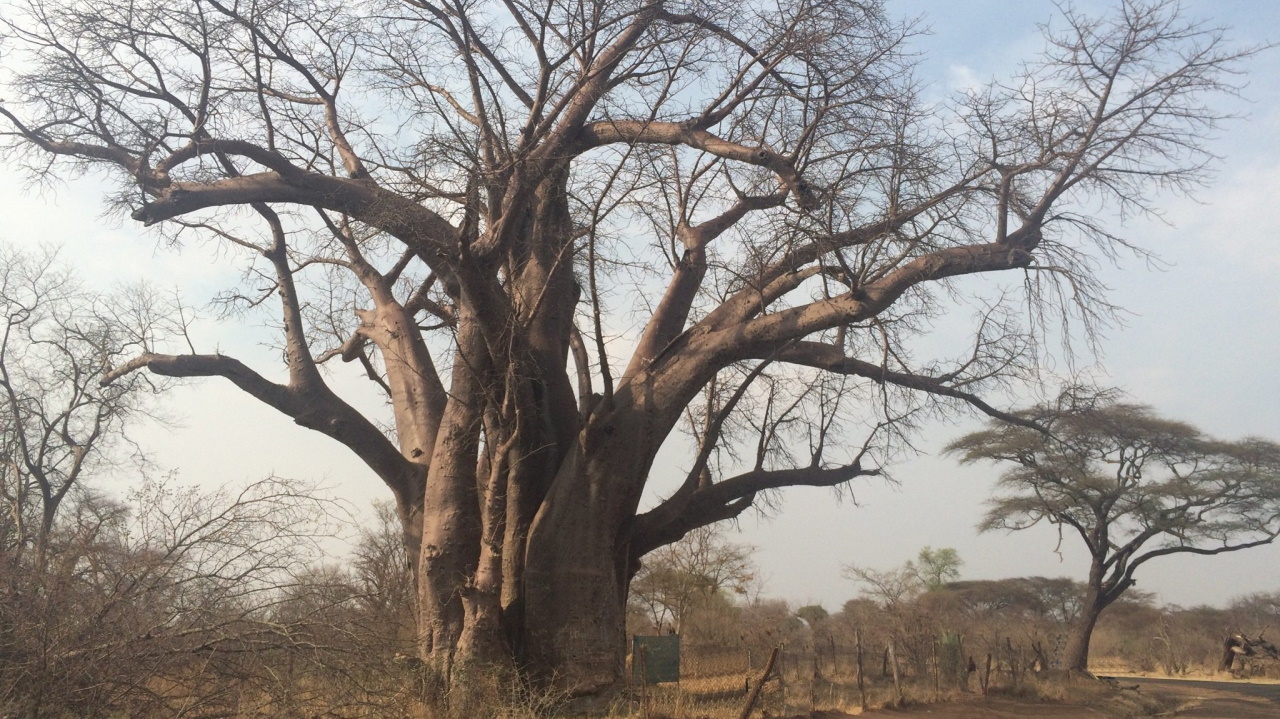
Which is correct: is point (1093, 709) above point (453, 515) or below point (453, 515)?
below

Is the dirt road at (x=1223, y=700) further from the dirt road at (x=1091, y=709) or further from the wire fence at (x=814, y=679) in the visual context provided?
the wire fence at (x=814, y=679)

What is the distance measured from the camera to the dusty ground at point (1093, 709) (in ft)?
34.1

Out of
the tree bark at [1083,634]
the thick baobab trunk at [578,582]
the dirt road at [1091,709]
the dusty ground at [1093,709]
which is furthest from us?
the tree bark at [1083,634]

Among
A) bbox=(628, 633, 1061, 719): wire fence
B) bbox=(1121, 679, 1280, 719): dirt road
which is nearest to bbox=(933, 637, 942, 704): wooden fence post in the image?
bbox=(628, 633, 1061, 719): wire fence

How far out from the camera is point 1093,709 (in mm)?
12078

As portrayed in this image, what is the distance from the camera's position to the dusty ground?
10.4 meters

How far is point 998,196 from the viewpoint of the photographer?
23.6 ft

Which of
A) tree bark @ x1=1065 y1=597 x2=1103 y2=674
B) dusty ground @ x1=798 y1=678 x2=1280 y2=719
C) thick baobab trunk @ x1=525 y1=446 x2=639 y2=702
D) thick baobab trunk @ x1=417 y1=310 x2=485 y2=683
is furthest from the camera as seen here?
tree bark @ x1=1065 y1=597 x2=1103 y2=674

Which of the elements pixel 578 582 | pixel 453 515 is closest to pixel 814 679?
pixel 578 582

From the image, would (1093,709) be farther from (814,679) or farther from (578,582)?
(578,582)

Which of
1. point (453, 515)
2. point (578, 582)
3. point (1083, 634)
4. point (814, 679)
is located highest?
point (453, 515)

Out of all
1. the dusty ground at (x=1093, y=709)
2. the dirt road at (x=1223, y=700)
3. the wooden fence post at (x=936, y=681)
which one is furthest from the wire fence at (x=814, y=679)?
the dirt road at (x=1223, y=700)

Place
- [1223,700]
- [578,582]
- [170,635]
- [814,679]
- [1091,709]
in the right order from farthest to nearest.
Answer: [1223,700] → [1091,709] → [814,679] → [578,582] → [170,635]

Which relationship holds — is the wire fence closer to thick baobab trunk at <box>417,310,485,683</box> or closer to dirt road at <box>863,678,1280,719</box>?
dirt road at <box>863,678,1280,719</box>
